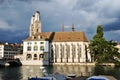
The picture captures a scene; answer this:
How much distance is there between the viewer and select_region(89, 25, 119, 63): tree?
147 meters

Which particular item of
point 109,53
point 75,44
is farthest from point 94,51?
point 75,44

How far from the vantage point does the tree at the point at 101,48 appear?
147 m

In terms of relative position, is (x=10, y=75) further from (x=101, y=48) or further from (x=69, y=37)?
(x=69, y=37)

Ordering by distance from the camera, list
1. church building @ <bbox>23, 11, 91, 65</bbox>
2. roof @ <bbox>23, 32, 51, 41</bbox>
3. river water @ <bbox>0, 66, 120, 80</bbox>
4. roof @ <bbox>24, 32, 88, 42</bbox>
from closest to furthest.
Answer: river water @ <bbox>0, 66, 120, 80</bbox>
church building @ <bbox>23, 11, 91, 65</bbox>
roof @ <bbox>23, 32, 51, 41</bbox>
roof @ <bbox>24, 32, 88, 42</bbox>

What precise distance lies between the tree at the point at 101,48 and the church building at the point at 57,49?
1729cm

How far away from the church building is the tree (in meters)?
17.3

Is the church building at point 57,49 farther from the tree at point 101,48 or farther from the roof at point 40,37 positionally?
the tree at point 101,48

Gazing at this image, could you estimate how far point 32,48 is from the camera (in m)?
170

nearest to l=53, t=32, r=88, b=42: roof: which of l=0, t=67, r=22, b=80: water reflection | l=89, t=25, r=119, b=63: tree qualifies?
l=89, t=25, r=119, b=63: tree

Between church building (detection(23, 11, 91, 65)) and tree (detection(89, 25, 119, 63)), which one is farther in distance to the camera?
church building (detection(23, 11, 91, 65))

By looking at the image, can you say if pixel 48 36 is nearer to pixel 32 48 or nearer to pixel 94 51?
pixel 32 48

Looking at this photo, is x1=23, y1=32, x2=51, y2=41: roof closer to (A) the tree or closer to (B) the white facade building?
(B) the white facade building

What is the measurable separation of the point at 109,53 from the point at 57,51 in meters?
35.4

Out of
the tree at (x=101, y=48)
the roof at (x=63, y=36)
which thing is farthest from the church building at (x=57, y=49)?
the tree at (x=101, y=48)
